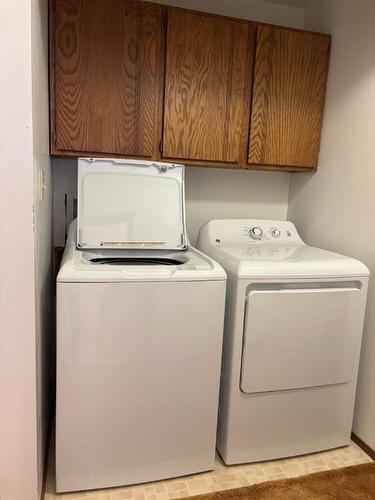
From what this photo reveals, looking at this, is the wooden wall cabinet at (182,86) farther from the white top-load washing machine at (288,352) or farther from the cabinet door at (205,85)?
the white top-load washing machine at (288,352)

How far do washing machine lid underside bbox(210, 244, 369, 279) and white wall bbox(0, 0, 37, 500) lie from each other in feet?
2.75

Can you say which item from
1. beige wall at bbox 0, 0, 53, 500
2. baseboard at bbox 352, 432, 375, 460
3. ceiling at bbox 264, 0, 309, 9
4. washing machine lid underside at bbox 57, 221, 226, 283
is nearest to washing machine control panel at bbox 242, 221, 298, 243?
washing machine lid underside at bbox 57, 221, 226, 283

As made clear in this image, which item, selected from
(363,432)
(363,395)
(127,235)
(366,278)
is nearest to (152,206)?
(127,235)

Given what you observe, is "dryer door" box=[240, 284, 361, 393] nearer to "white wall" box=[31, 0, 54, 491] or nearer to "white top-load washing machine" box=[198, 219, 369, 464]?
"white top-load washing machine" box=[198, 219, 369, 464]

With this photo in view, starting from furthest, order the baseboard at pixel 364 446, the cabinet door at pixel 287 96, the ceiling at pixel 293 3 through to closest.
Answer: the ceiling at pixel 293 3
the cabinet door at pixel 287 96
the baseboard at pixel 364 446

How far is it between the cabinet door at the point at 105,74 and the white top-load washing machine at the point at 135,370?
59 cm

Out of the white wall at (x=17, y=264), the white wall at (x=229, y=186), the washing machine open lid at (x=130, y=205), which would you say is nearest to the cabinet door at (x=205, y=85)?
the washing machine open lid at (x=130, y=205)

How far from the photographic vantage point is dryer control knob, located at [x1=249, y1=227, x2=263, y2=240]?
216 centimetres

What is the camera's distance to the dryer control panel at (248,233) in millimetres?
2099

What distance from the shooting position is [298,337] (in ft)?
5.49

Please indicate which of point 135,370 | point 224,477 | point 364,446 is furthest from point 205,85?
point 364,446

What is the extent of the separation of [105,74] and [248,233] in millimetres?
1114

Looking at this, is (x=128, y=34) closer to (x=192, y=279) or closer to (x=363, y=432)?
(x=192, y=279)

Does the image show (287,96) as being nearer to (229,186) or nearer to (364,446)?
(229,186)
